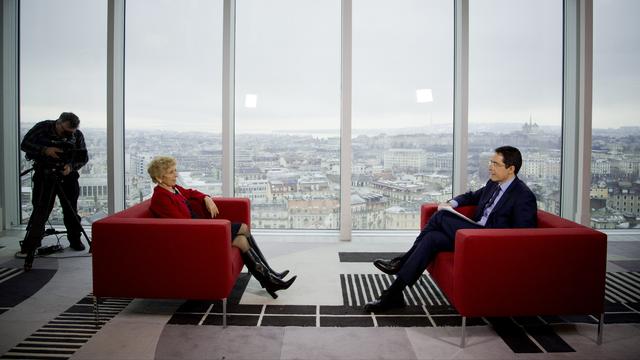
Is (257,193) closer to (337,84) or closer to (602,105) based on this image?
(337,84)

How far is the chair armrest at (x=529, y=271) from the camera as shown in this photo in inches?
115

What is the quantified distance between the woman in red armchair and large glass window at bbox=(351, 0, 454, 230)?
8.00 feet

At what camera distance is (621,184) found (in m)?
6.06

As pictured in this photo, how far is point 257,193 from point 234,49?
5.80 ft

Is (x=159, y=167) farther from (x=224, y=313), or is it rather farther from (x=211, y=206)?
(x=224, y=313)

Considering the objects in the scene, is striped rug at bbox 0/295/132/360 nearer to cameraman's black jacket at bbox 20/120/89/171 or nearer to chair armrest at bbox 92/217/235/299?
chair armrest at bbox 92/217/235/299

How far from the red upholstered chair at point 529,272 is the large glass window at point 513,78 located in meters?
3.06

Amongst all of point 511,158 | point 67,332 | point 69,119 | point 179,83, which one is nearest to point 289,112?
point 179,83

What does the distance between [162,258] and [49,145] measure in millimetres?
2537

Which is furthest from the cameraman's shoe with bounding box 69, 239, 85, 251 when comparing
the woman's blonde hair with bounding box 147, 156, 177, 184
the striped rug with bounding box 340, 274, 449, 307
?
the striped rug with bounding box 340, 274, 449, 307

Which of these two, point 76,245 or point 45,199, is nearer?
point 45,199

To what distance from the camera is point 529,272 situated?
2.94 m

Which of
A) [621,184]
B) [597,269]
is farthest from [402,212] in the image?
[597,269]

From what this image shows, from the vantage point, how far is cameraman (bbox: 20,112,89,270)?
4750 millimetres
